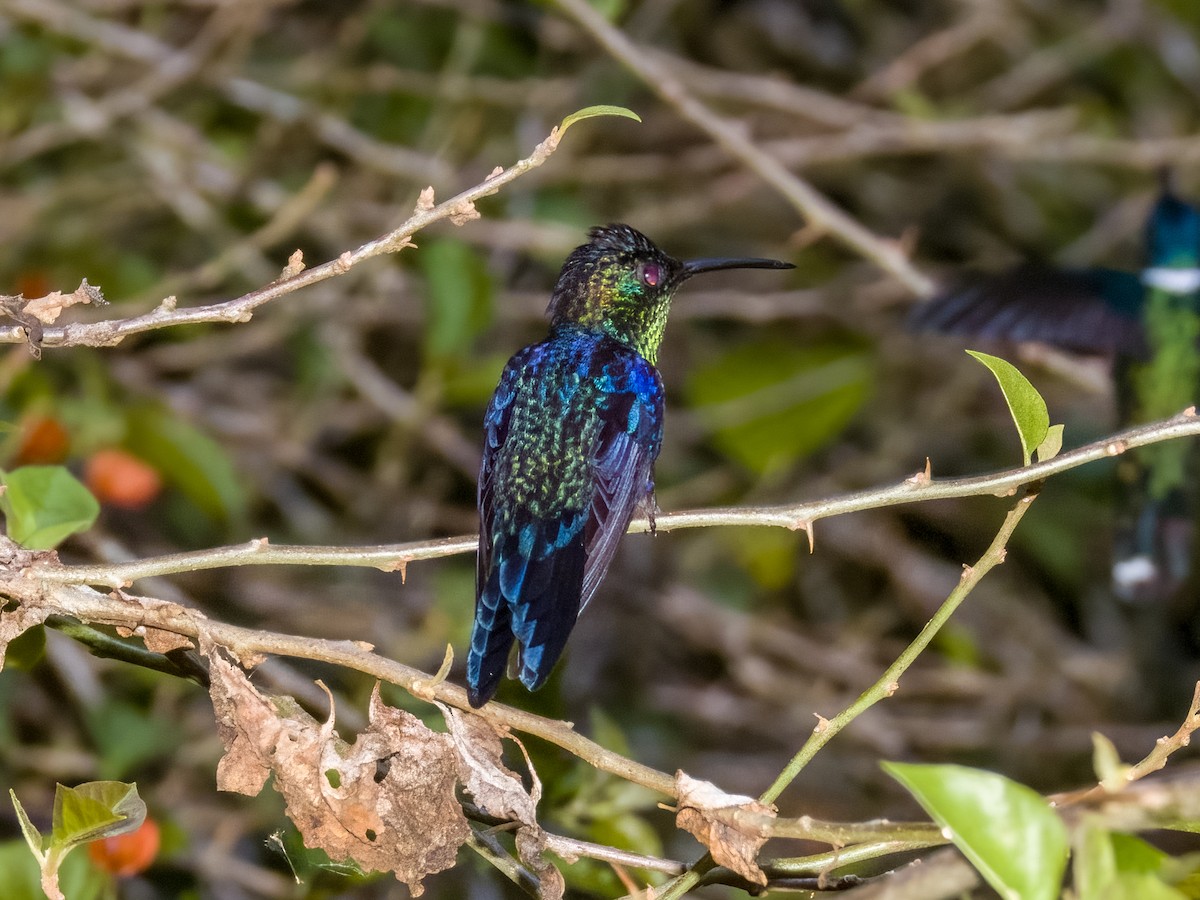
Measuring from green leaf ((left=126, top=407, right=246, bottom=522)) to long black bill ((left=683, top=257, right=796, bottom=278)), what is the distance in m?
1.67

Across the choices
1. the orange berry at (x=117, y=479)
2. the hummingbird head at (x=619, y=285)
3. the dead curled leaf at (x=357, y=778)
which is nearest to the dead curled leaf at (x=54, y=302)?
the dead curled leaf at (x=357, y=778)

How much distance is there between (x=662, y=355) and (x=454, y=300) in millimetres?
2077

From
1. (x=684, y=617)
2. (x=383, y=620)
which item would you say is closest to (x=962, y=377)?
(x=684, y=617)

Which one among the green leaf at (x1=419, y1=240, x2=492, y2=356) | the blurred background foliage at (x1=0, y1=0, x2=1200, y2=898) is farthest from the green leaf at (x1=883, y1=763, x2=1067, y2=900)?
the green leaf at (x1=419, y1=240, x2=492, y2=356)

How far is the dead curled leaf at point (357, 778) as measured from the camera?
1.73 m

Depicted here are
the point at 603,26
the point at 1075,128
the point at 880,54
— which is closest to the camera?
the point at 603,26

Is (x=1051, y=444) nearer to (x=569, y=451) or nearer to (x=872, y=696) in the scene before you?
(x=872, y=696)

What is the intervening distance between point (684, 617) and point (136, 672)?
224 cm

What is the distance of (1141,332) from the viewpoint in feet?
12.7

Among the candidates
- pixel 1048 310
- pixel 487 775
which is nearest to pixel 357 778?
pixel 487 775

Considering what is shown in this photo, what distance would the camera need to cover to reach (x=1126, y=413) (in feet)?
14.1

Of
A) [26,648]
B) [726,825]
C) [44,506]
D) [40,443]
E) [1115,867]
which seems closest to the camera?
[1115,867]

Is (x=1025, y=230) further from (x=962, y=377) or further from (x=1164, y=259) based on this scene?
(x=1164, y=259)

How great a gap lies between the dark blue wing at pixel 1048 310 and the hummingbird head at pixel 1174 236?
1.25ft
